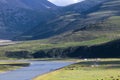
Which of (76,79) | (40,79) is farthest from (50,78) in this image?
(76,79)

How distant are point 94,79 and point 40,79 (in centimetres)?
1553

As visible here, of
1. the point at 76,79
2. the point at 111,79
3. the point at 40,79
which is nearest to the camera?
the point at 111,79

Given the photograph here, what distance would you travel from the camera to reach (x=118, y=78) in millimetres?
96000

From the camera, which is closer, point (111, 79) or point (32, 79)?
point (111, 79)

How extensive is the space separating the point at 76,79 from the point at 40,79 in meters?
10.3

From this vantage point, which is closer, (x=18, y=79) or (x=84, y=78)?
(x=84, y=78)

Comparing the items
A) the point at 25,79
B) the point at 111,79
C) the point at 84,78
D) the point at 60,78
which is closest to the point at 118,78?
the point at 111,79

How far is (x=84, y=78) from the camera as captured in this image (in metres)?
103

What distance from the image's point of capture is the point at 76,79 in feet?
334

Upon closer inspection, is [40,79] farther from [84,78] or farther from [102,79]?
[102,79]

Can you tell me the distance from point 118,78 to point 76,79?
978 centimetres

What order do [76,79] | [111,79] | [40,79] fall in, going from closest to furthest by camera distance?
1. [111,79]
2. [76,79]
3. [40,79]

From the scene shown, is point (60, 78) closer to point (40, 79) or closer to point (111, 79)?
point (40, 79)

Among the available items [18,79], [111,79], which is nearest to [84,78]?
[111,79]
